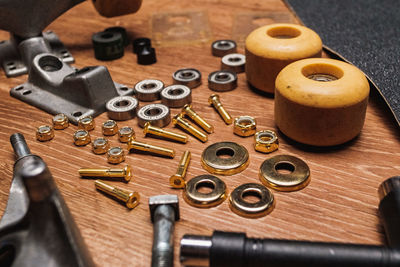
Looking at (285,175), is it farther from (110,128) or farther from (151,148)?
(110,128)

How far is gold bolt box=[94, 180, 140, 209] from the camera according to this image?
649mm

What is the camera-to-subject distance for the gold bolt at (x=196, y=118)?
83 cm

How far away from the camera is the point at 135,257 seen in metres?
0.57

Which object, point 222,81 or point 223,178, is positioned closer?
point 223,178

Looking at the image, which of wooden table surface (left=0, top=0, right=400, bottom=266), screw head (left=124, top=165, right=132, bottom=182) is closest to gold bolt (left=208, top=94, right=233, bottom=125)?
wooden table surface (left=0, top=0, right=400, bottom=266)

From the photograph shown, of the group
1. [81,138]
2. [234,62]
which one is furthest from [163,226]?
[234,62]

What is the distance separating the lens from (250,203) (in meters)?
0.64

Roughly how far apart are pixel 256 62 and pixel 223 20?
0.45 meters

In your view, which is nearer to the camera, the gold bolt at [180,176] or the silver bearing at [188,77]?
the gold bolt at [180,176]

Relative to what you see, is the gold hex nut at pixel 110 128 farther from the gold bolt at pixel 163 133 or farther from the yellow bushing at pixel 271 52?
the yellow bushing at pixel 271 52

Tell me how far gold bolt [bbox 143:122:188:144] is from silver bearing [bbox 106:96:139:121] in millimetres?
66

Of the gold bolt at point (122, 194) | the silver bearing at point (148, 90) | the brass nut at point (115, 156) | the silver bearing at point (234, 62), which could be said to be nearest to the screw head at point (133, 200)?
the gold bolt at point (122, 194)

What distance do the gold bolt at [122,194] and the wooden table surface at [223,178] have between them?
10 millimetres

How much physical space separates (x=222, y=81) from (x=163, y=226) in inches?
18.2
